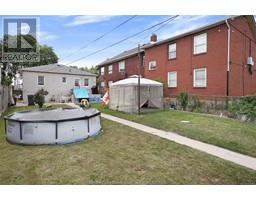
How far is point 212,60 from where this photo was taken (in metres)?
11.3

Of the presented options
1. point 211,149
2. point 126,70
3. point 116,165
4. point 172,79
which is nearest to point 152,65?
point 172,79

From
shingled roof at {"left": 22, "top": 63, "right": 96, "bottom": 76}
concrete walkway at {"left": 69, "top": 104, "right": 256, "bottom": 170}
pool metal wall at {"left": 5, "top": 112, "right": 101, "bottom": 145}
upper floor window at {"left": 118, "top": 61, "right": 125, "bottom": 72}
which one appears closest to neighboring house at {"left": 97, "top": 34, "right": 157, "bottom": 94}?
upper floor window at {"left": 118, "top": 61, "right": 125, "bottom": 72}

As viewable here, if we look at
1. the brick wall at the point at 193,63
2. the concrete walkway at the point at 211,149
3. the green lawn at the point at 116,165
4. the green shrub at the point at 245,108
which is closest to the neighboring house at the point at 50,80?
the green lawn at the point at 116,165

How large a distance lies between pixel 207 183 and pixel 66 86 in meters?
10.5

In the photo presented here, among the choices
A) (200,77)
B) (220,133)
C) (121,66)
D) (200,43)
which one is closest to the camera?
(220,133)

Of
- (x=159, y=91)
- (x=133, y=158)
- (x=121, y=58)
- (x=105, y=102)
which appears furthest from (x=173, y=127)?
(x=121, y=58)

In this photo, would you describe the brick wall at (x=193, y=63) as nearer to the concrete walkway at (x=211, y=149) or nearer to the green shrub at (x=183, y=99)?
the green shrub at (x=183, y=99)

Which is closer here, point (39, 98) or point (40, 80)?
point (39, 98)

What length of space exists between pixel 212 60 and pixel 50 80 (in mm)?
9277

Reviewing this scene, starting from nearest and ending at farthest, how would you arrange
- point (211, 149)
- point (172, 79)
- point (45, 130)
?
point (211, 149)
point (45, 130)
point (172, 79)

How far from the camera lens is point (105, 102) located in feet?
43.9

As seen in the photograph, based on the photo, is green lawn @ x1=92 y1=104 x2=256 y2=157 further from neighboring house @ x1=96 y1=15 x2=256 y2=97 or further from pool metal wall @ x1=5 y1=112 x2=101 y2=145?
neighboring house @ x1=96 y1=15 x2=256 y2=97

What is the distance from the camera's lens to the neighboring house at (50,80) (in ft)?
34.4

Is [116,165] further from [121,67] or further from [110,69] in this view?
[110,69]
